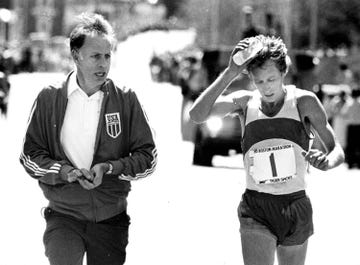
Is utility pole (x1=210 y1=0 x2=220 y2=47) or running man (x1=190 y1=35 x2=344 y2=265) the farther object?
utility pole (x1=210 y1=0 x2=220 y2=47)

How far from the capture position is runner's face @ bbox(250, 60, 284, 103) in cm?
490

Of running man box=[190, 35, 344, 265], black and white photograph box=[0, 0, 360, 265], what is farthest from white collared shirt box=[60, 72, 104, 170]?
running man box=[190, 35, 344, 265]

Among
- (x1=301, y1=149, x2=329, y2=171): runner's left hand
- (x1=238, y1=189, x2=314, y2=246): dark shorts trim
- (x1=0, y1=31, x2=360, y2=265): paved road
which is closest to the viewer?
(x1=301, y1=149, x2=329, y2=171): runner's left hand

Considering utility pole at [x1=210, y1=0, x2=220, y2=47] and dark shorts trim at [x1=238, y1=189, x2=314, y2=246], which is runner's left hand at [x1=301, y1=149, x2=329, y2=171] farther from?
utility pole at [x1=210, y1=0, x2=220, y2=47]

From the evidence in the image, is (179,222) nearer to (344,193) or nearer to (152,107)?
(152,107)

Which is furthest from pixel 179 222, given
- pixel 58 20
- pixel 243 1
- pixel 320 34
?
pixel 58 20

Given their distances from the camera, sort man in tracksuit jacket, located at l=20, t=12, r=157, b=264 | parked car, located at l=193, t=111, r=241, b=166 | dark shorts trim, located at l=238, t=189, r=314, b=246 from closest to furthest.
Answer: man in tracksuit jacket, located at l=20, t=12, r=157, b=264, dark shorts trim, located at l=238, t=189, r=314, b=246, parked car, located at l=193, t=111, r=241, b=166

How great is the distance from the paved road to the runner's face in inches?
120

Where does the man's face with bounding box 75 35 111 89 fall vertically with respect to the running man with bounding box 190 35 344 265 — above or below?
above

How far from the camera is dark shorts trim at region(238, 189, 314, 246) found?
498 centimetres

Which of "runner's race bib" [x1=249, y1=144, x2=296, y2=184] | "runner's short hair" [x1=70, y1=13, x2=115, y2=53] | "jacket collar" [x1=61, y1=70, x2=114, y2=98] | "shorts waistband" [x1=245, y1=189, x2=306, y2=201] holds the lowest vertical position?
"shorts waistband" [x1=245, y1=189, x2=306, y2=201]

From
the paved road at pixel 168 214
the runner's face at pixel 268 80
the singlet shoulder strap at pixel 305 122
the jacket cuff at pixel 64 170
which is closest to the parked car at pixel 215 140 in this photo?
the paved road at pixel 168 214

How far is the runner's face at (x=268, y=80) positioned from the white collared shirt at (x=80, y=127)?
761mm

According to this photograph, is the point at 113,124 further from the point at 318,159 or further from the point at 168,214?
the point at 168,214
